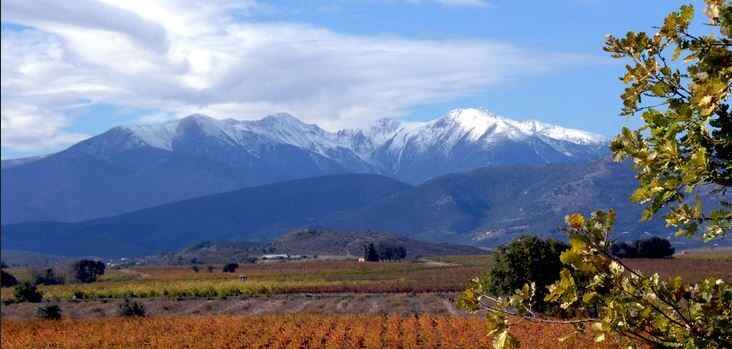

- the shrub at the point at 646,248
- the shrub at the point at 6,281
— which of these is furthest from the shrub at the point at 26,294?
the shrub at the point at 646,248

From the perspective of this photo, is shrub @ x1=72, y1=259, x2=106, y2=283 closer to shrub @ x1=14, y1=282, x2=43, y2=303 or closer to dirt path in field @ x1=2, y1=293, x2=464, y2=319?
shrub @ x1=14, y1=282, x2=43, y2=303

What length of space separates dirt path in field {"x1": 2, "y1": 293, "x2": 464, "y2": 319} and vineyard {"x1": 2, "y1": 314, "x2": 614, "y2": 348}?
48.3ft

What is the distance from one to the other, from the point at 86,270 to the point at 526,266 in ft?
347

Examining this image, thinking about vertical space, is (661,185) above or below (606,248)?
above

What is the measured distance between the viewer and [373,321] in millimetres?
54938

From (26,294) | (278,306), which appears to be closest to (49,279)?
(26,294)

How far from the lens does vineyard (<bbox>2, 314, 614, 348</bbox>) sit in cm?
4284

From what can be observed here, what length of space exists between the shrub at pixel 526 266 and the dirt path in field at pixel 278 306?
568 inches

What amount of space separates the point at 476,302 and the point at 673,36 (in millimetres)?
3141

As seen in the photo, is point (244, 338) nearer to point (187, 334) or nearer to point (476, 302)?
point (187, 334)

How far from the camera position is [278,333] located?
159ft

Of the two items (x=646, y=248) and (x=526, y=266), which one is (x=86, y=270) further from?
(x=526, y=266)

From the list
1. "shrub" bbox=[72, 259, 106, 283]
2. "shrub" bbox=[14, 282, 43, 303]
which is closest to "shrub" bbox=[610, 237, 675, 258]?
"shrub" bbox=[72, 259, 106, 283]

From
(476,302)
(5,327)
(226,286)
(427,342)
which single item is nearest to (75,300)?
(226,286)
